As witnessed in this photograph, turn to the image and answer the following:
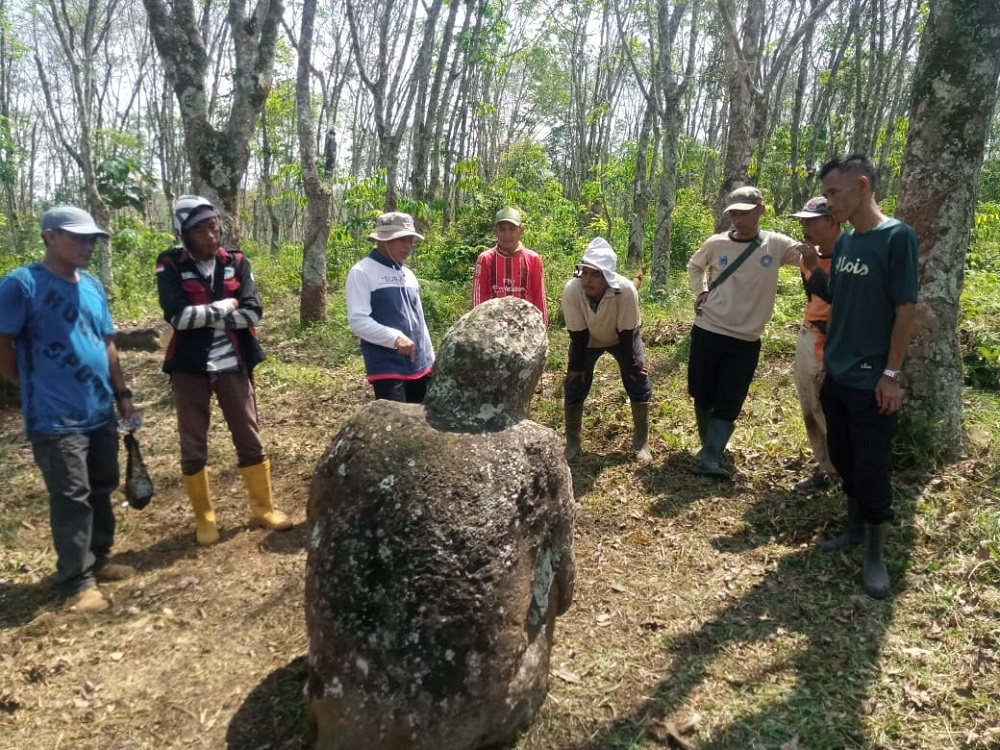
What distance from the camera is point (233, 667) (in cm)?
314

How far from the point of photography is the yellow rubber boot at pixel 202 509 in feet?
14.2

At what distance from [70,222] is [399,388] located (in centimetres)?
212

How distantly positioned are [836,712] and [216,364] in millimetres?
3958

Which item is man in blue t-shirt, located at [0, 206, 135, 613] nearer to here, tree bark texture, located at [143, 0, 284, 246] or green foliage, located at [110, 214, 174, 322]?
tree bark texture, located at [143, 0, 284, 246]

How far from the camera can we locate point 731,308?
4781 millimetres

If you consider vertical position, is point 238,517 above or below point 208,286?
below

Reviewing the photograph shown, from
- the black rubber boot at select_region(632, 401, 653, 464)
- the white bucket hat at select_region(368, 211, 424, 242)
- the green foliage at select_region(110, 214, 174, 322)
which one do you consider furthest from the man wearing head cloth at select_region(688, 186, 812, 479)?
the green foliage at select_region(110, 214, 174, 322)

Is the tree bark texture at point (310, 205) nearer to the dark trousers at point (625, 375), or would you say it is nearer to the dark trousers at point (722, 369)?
the dark trousers at point (625, 375)

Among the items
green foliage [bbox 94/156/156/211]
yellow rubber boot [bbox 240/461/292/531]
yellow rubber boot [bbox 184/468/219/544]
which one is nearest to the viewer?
yellow rubber boot [bbox 184/468/219/544]

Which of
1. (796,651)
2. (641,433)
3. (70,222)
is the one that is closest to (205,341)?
(70,222)

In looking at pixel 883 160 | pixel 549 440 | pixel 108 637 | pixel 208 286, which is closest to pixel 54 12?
pixel 208 286

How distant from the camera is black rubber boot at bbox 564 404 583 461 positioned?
5.49 metres

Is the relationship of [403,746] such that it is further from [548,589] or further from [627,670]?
[627,670]

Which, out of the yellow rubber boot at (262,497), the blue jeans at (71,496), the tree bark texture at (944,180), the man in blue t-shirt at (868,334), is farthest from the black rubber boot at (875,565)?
the blue jeans at (71,496)
